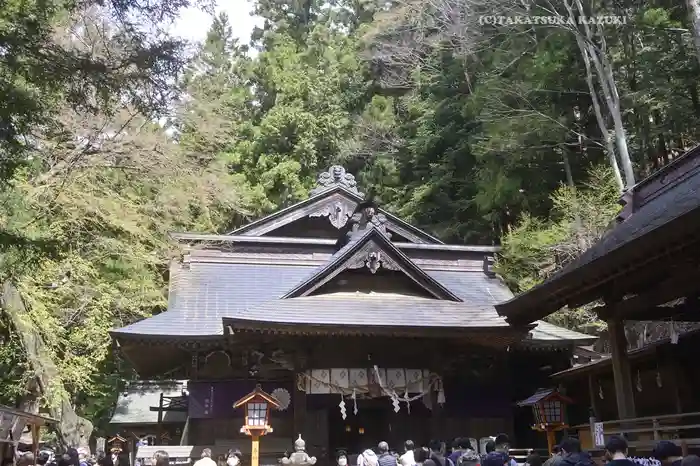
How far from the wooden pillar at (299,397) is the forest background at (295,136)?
4.85 metres

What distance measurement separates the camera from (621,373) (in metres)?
8.55

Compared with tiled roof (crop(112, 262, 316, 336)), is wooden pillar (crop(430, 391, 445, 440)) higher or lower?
lower

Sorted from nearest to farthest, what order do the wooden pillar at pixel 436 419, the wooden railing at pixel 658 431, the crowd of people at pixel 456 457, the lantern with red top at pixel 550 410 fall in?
the crowd of people at pixel 456 457
the wooden railing at pixel 658 431
the lantern with red top at pixel 550 410
the wooden pillar at pixel 436 419

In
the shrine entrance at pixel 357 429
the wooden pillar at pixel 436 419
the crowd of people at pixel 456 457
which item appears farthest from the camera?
the shrine entrance at pixel 357 429

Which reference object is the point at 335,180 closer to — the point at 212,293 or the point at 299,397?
the point at 212,293

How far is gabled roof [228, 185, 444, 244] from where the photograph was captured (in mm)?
17453

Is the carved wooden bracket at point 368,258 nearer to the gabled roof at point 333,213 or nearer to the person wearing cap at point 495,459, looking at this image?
the gabled roof at point 333,213

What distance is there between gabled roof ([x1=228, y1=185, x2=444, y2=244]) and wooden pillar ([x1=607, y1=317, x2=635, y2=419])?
30.3 feet

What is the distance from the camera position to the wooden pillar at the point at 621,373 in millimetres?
8398

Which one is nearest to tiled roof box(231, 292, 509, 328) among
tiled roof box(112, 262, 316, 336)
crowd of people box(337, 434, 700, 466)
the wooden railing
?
tiled roof box(112, 262, 316, 336)

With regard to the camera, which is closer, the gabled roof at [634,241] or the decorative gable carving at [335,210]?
the gabled roof at [634,241]

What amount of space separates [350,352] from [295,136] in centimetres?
1683

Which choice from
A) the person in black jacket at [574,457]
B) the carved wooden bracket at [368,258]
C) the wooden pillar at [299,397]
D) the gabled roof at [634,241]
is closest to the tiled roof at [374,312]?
the carved wooden bracket at [368,258]

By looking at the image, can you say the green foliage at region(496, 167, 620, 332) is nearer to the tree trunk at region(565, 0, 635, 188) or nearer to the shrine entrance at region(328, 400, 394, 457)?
the tree trunk at region(565, 0, 635, 188)
